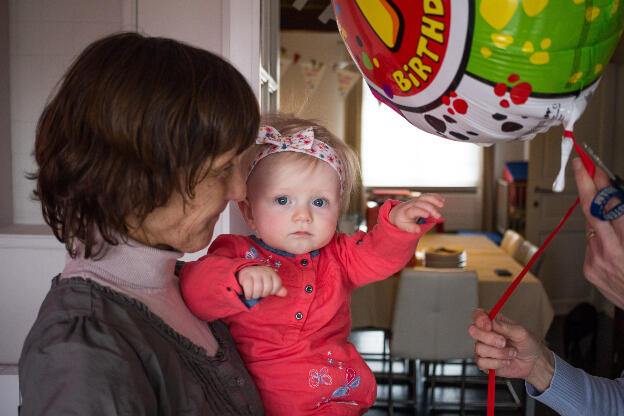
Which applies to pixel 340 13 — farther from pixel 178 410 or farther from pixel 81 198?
pixel 178 410

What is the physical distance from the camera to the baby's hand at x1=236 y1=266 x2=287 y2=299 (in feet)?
2.86

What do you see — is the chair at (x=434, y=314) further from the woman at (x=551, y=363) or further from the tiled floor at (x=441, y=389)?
the woman at (x=551, y=363)

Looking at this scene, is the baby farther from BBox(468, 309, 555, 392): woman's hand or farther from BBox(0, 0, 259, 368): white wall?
BBox(0, 0, 259, 368): white wall

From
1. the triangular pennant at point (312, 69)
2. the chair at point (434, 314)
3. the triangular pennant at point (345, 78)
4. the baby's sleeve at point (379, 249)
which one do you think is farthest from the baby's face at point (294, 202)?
the triangular pennant at point (345, 78)

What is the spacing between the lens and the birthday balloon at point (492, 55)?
837 millimetres

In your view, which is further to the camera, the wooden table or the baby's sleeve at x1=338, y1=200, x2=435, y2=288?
the wooden table

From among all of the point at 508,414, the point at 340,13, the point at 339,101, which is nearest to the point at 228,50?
the point at 340,13

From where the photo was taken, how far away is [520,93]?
0.90 metres

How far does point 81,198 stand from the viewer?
2.32 feet

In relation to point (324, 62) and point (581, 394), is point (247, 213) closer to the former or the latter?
point (581, 394)

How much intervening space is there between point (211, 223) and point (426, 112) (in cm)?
51

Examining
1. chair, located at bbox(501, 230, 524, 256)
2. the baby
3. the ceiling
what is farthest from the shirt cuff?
the ceiling

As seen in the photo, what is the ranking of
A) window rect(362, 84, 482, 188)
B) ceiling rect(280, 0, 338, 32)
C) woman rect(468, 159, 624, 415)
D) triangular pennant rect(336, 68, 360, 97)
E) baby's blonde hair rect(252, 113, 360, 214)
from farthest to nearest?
window rect(362, 84, 482, 188), triangular pennant rect(336, 68, 360, 97), ceiling rect(280, 0, 338, 32), baby's blonde hair rect(252, 113, 360, 214), woman rect(468, 159, 624, 415)

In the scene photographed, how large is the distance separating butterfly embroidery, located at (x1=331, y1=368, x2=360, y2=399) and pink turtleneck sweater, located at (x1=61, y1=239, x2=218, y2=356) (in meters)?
0.37
